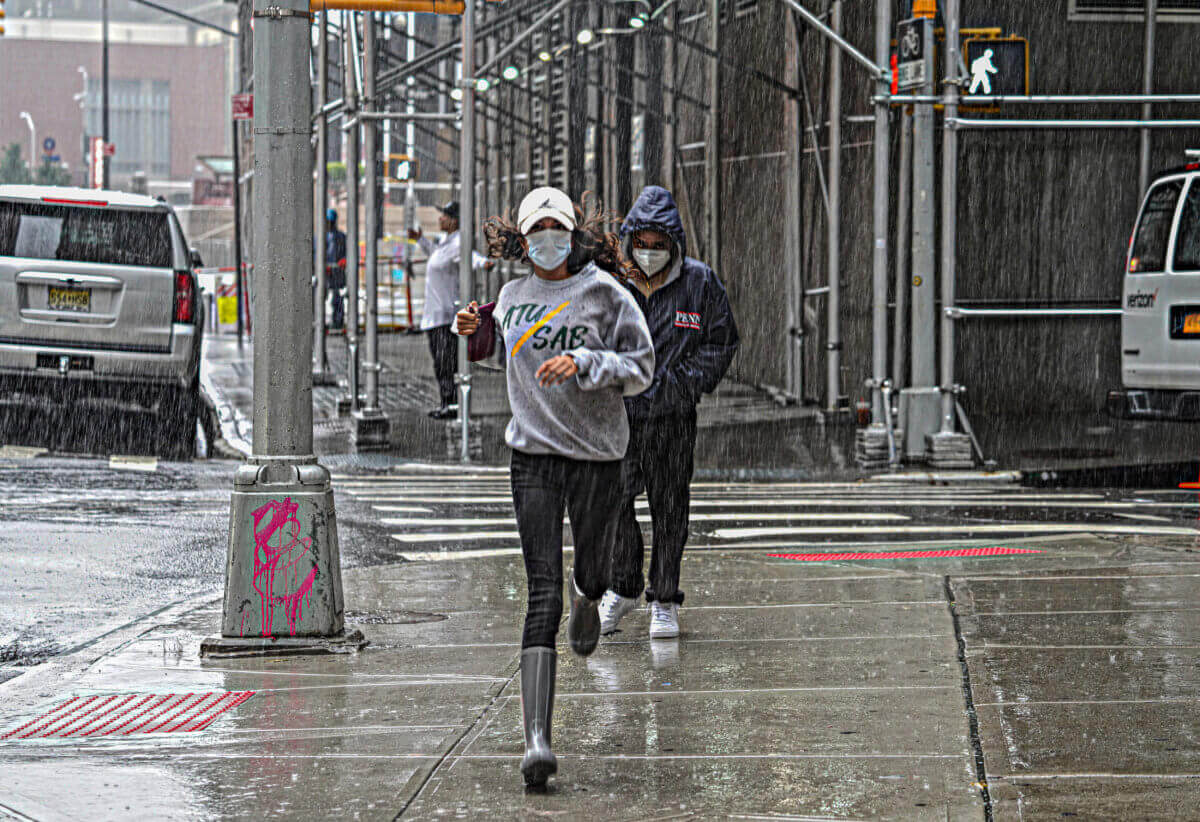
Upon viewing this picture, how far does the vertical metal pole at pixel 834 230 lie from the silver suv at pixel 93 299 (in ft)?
21.3

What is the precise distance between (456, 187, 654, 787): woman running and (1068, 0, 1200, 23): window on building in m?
13.7

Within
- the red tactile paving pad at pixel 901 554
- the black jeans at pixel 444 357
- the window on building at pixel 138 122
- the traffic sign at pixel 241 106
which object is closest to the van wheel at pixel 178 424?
the black jeans at pixel 444 357

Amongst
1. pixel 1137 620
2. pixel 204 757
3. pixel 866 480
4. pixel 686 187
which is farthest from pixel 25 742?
pixel 686 187

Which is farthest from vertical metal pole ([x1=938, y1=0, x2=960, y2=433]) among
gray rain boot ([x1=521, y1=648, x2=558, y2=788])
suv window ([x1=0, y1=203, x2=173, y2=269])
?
gray rain boot ([x1=521, y1=648, x2=558, y2=788])

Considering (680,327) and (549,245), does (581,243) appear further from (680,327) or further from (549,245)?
(680,327)

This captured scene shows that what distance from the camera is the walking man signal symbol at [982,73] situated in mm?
15820

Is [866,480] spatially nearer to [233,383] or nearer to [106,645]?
[106,645]

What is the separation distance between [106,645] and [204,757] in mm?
2259

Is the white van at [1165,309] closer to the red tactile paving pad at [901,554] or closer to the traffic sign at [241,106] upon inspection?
the red tactile paving pad at [901,554]

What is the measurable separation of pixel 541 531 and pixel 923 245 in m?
10.1

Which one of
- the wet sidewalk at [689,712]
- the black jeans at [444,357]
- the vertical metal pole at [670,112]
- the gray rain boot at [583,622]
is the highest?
the vertical metal pole at [670,112]

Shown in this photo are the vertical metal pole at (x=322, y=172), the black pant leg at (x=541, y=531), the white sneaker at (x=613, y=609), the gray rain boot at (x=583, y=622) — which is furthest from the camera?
the vertical metal pole at (x=322, y=172)

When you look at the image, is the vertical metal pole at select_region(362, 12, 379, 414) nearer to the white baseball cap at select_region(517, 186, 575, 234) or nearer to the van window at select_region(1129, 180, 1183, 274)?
the van window at select_region(1129, 180, 1183, 274)

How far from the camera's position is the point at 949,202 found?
51.1 feet
